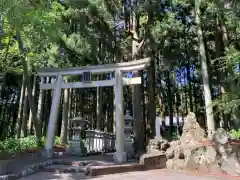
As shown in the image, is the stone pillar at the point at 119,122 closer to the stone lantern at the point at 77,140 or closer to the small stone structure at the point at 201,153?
the small stone structure at the point at 201,153

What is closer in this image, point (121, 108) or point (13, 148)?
point (121, 108)

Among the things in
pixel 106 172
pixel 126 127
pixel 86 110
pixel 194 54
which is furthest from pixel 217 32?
pixel 86 110

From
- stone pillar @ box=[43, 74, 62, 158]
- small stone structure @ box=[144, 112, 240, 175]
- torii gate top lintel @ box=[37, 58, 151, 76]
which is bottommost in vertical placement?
small stone structure @ box=[144, 112, 240, 175]

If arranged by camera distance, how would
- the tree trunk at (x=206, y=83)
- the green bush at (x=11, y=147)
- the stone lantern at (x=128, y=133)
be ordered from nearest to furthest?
the green bush at (x=11, y=147)
the tree trunk at (x=206, y=83)
the stone lantern at (x=128, y=133)

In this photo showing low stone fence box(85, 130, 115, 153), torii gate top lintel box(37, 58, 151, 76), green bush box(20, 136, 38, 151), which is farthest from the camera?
low stone fence box(85, 130, 115, 153)

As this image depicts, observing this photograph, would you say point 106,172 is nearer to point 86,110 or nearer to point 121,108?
point 121,108

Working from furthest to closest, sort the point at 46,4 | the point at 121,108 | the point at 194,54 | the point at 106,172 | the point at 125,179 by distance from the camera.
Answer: the point at 194,54, the point at 121,108, the point at 46,4, the point at 106,172, the point at 125,179

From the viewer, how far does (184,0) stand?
36.6 feet

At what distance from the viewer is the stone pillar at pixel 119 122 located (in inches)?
→ 324

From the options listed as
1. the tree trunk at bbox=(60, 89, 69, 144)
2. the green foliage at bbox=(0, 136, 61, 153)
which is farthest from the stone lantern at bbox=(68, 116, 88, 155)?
the tree trunk at bbox=(60, 89, 69, 144)

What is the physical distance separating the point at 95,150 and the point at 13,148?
12.7ft

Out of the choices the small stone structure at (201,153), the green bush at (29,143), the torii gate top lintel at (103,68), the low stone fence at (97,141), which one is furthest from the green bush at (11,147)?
the small stone structure at (201,153)

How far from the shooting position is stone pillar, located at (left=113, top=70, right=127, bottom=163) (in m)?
8.23

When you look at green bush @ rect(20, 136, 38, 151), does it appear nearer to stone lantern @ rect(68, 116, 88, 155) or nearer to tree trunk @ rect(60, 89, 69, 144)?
stone lantern @ rect(68, 116, 88, 155)
